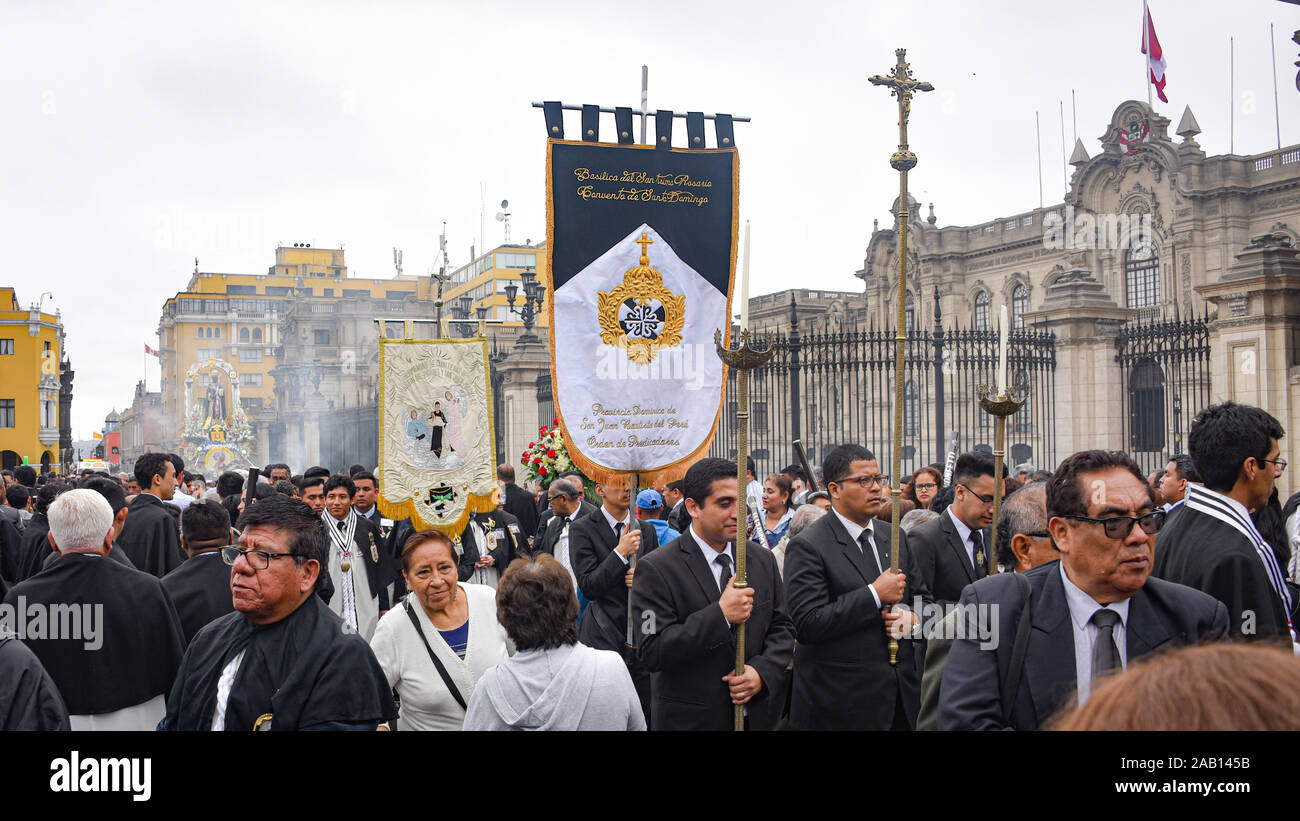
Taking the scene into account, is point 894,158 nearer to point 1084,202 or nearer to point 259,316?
point 1084,202

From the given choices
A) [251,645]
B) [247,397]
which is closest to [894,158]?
[251,645]

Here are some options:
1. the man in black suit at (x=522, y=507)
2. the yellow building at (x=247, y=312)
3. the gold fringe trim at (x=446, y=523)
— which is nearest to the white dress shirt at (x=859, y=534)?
the gold fringe trim at (x=446, y=523)

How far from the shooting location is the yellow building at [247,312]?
89000 mm

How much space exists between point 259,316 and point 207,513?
311ft

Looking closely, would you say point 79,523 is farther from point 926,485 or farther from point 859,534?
point 926,485

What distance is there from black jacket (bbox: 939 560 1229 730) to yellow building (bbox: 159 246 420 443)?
287 feet

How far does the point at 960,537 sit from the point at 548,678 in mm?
2915

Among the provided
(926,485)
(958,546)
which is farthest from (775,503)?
(958,546)

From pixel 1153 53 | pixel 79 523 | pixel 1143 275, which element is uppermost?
pixel 1153 53

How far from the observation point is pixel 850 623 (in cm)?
464

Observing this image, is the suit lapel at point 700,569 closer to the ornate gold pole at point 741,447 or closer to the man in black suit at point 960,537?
the ornate gold pole at point 741,447

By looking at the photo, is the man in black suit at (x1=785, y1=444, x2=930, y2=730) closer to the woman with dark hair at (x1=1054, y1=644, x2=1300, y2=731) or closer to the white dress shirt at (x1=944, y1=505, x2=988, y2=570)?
the white dress shirt at (x1=944, y1=505, x2=988, y2=570)

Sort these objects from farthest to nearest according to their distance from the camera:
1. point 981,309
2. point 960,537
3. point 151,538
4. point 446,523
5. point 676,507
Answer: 1. point 981,309
2. point 676,507
3. point 446,523
4. point 151,538
5. point 960,537
